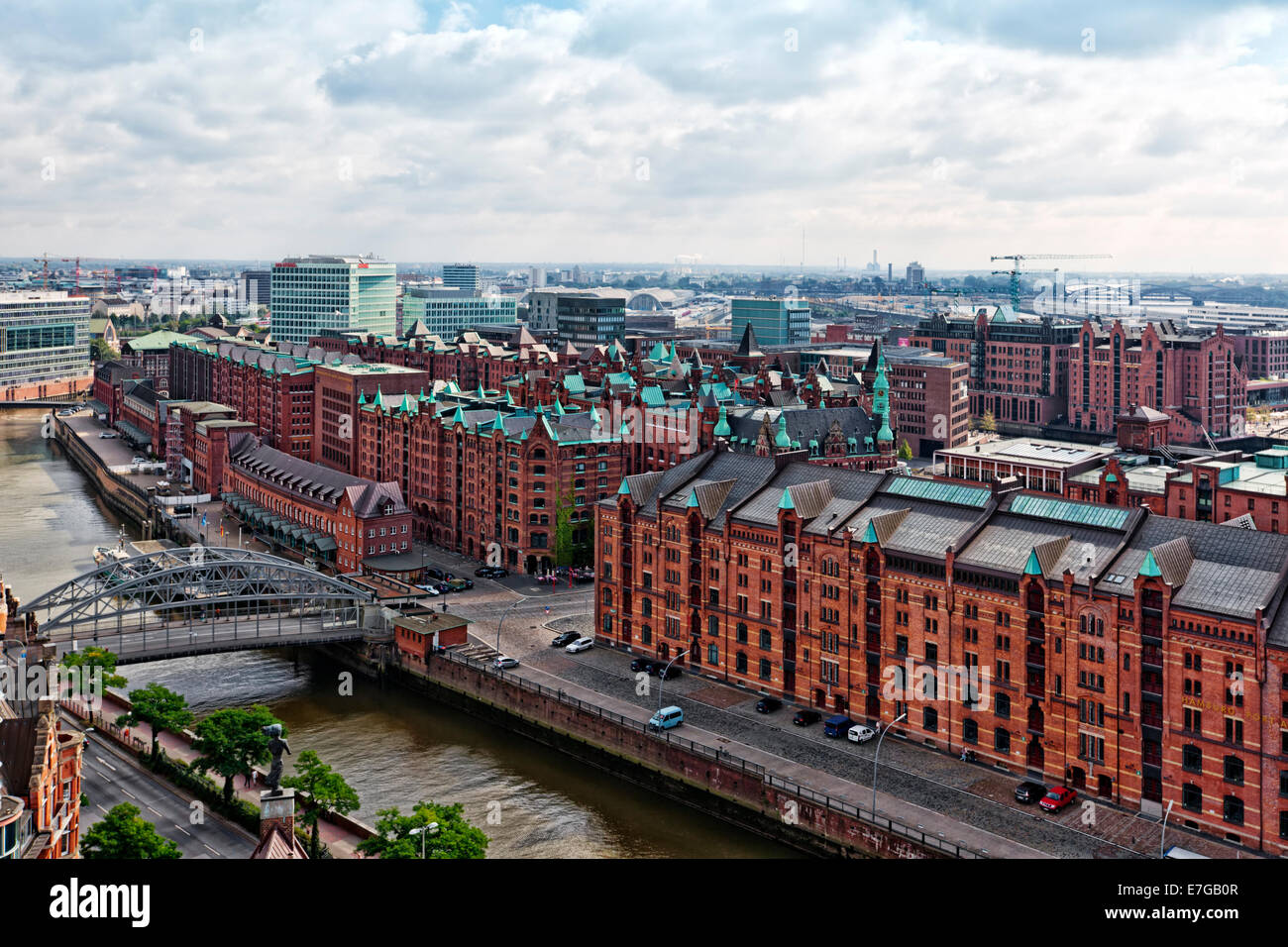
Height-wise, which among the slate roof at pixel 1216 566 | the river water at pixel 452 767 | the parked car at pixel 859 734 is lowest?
the river water at pixel 452 767

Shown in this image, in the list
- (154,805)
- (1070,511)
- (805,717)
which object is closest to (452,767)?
(154,805)

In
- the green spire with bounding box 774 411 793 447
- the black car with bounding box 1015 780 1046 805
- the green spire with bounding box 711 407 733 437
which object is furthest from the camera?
the green spire with bounding box 711 407 733 437

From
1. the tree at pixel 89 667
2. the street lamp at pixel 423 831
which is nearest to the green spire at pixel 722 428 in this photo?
the tree at pixel 89 667

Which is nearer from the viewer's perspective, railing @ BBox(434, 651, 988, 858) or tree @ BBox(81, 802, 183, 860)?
tree @ BBox(81, 802, 183, 860)

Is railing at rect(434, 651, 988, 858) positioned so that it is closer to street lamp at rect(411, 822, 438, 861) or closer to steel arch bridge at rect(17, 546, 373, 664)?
steel arch bridge at rect(17, 546, 373, 664)

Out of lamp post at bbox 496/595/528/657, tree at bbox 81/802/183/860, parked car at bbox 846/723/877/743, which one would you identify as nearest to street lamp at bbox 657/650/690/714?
parked car at bbox 846/723/877/743

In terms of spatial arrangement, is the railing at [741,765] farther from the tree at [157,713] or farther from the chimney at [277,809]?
the chimney at [277,809]
